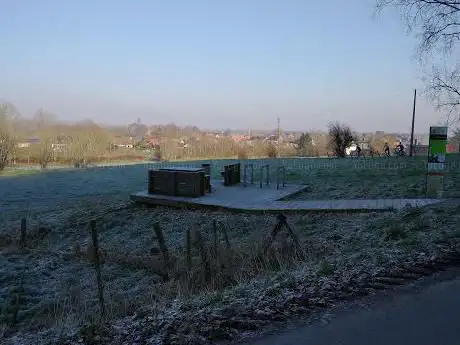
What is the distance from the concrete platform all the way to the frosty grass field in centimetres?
43

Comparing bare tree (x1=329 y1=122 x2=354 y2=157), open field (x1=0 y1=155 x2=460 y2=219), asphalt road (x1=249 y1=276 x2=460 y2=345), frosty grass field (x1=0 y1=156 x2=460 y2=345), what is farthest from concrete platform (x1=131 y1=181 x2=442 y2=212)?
bare tree (x1=329 y1=122 x2=354 y2=157)

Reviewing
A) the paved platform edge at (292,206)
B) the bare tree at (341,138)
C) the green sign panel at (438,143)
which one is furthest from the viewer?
the bare tree at (341,138)

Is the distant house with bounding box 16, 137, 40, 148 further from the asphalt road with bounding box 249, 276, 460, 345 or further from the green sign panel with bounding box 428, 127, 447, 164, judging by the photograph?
the asphalt road with bounding box 249, 276, 460, 345

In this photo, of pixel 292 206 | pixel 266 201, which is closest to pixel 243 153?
pixel 266 201

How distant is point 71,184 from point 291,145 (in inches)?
1330

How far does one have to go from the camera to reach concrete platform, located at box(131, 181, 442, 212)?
39.4ft

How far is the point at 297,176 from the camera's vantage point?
21.7m

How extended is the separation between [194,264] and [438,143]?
758cm

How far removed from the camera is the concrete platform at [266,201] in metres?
12.0

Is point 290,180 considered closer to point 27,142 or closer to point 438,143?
point 438,143

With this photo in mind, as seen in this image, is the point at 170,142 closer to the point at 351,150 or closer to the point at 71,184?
the point at 351,150

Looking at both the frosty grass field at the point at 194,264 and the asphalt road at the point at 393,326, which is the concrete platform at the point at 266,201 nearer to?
the frosty grass field at the point at 194,264

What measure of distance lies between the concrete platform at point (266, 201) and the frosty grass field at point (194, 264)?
1.40 feet

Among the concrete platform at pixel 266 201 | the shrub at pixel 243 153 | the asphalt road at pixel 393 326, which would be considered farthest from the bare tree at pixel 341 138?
the asphalt road at pixel 393 326
